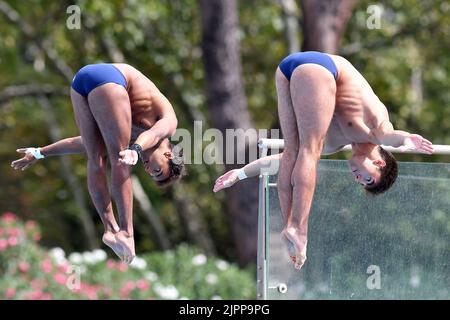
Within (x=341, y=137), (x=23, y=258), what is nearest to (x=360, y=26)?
(x=23, y=258)

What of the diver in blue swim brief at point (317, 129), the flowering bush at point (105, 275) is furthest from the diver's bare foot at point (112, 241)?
the flowering bush at point (105, 275)

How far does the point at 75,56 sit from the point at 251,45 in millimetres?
2615

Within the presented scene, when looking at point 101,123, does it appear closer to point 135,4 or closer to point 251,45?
point 135,4

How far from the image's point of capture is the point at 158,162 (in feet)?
21.0

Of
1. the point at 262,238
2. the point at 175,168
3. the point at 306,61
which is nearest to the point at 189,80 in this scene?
the point at 262,238

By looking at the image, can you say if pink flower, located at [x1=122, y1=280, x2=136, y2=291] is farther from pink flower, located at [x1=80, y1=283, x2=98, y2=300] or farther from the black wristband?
the black wristband

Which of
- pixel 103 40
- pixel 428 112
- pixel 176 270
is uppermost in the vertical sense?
pixel 103 40

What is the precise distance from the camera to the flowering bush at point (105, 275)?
1112 centimetres

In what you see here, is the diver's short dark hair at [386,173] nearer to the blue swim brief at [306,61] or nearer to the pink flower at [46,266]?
the blue swim brief at [306,61]

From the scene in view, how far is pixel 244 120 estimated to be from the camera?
1302 centimetres

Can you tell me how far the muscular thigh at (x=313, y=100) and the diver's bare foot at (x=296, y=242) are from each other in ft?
1.57

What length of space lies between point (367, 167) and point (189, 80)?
32.6 ft

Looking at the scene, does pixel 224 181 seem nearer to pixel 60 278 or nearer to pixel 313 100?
pixel 313 100

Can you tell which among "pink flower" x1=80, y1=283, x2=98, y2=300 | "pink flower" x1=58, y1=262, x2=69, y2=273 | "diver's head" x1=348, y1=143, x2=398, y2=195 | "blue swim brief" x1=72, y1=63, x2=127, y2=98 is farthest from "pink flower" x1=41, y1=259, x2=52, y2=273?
"diver's head" x1=348, y1=143, x2=398, y2=195
